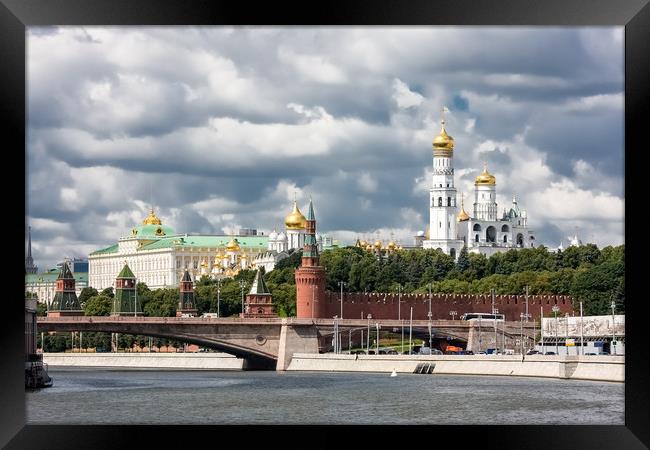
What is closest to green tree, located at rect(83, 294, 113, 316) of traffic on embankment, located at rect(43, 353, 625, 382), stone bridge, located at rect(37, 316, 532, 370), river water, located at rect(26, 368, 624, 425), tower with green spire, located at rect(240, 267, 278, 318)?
tower with green spire, located at rect(240, 267, 278, 318)

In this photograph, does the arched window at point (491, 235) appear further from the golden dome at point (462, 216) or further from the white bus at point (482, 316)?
the white bus at point (482, 316)

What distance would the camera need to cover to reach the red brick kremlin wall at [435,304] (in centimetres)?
7631

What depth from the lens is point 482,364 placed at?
52.3 meters

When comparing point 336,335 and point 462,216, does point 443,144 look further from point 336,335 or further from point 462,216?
point 336,335

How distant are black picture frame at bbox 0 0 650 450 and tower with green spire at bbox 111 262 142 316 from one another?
66.3 metres

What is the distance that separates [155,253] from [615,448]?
115684 mm

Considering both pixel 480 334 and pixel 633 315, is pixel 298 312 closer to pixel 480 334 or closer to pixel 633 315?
pixel 480 334

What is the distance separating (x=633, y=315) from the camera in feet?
50.9

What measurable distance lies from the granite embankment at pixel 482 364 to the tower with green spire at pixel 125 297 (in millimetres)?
21137

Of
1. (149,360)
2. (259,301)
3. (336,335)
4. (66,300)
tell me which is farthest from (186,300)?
(336,335)

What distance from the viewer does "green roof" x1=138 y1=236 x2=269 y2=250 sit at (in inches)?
5143

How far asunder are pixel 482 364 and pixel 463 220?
68.0 metres

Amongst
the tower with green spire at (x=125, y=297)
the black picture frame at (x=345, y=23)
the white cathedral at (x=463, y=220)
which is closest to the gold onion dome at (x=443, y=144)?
the white cathedral at (x=463, y=220)

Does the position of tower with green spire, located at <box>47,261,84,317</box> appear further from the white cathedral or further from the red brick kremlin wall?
the white cathedral
